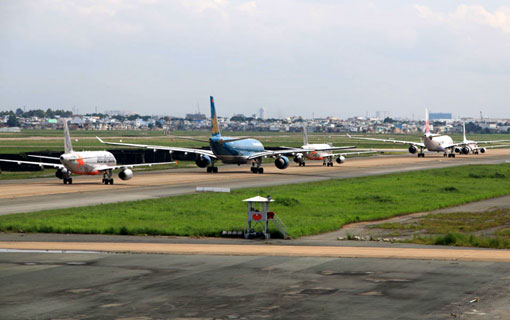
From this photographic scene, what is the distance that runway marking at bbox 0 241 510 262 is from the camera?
38.9m

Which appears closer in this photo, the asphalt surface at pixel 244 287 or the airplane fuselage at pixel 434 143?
the asphalt surface at pixel 244 287

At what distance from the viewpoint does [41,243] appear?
44.0 meters

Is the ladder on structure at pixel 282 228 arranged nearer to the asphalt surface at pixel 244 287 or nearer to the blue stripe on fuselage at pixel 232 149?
the asphalt surface at pixel 244 287

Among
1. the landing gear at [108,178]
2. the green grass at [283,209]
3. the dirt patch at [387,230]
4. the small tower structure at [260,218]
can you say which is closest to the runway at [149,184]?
the landing gear at [108,178]

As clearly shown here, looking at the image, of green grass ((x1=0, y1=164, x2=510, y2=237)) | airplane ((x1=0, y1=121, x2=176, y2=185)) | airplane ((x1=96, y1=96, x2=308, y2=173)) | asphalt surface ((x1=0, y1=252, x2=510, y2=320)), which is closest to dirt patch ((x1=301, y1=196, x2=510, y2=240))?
green grass ((x1=0, y1=164, x2=510, y2=237))

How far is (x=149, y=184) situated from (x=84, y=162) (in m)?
7.63

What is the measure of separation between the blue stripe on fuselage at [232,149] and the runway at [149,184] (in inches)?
87.9

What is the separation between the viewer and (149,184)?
8481cm

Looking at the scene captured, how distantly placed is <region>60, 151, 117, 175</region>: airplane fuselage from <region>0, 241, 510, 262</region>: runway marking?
126ft

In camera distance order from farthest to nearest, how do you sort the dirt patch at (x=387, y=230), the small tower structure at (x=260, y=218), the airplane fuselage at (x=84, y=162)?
the airplane fuselage at (x=84, y=162)
the dirt patch at (x=387, y=230)
the small tower structure at (x=260, y=218)

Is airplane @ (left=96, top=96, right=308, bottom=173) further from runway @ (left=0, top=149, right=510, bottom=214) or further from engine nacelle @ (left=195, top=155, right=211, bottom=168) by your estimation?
runway @ (left=0, top=149, right=510, bottom=214)

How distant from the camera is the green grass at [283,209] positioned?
49.5m

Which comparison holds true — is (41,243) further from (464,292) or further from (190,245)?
(464,292)

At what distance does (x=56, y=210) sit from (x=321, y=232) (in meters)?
22.0
